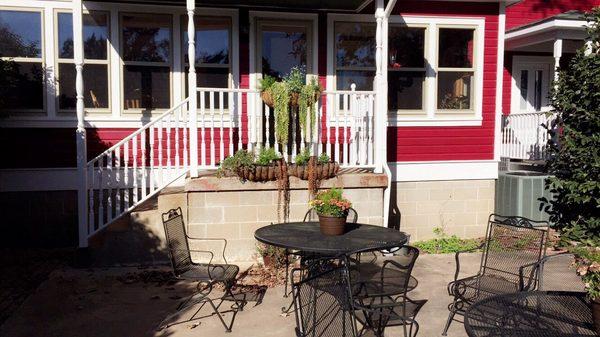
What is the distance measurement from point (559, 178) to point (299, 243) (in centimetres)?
232

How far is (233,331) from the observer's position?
4398 mm

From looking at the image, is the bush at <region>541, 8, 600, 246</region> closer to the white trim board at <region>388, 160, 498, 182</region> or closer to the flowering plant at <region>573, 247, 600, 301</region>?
the flowering plant at <region>573, 247, 600, 301</region>

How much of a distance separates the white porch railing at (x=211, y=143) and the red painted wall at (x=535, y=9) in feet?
19.1

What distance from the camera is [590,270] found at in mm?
2992

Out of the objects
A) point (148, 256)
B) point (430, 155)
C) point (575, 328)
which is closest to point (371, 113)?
point (430, 155)

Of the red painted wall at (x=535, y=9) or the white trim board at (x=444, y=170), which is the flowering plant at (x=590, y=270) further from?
the red painted wall at (x=535, y=9)

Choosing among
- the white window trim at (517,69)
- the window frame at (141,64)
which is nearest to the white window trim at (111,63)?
the window frame at (141,64)

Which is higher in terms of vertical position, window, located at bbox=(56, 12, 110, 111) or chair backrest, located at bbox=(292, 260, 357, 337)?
window, located at bbox=(56, 12, 110, 111)

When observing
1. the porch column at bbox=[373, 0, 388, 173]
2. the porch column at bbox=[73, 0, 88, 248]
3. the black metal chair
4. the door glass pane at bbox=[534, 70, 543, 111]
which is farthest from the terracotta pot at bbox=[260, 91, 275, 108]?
the door glass pane at bbox=[534, 70, 543, 111]

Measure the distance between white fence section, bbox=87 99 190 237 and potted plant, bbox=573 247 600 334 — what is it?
16.5ft

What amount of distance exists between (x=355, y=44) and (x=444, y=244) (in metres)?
3.61

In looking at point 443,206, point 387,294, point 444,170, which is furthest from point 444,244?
point 387,294

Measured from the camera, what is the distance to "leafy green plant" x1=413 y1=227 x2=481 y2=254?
25.4 ft

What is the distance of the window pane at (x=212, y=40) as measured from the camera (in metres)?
7.96
